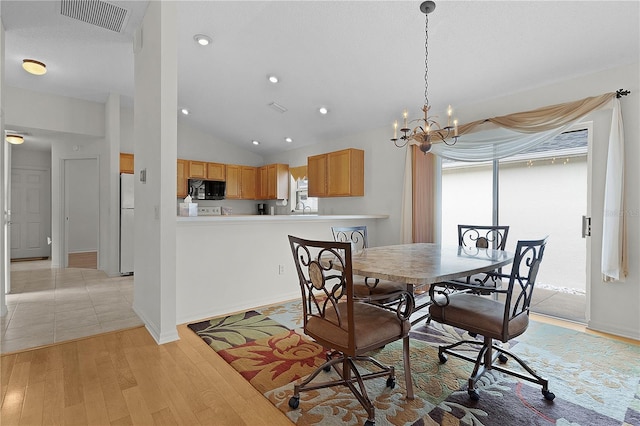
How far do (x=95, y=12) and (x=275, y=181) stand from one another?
13.5 feet

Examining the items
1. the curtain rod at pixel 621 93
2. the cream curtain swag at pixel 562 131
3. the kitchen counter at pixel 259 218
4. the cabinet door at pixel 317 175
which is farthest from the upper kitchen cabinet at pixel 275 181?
the curtain rod at pixel 621 93

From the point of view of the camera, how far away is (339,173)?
5.17 meters

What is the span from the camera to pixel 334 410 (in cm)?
179

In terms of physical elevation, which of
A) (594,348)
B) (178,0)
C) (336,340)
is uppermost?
(178,0)

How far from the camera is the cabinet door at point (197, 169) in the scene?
631 centimetres

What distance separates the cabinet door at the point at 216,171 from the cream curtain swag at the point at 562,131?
15.7ft

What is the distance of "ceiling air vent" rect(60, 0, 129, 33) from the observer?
2.84 meters

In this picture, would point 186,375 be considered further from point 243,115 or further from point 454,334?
point 243,115

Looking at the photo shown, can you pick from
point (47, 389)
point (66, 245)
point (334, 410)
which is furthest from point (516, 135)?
point (66, 245)

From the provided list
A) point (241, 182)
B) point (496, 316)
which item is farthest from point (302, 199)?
point (496, 316)

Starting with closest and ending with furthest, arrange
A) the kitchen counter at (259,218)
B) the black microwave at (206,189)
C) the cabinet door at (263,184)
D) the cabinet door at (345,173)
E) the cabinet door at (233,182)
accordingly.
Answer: the kitchen counter at (259,218), the cabinet door at (345,173), the black microwave at (206,189), the cabinet door at (233,182), the cabinet door at (263,184)

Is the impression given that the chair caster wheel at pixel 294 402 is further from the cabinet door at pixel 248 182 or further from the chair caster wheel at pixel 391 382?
the cabinet door at pixel 248 182

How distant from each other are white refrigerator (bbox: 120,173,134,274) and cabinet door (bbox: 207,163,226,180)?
5.31ft

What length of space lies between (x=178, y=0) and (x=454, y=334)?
394cm
